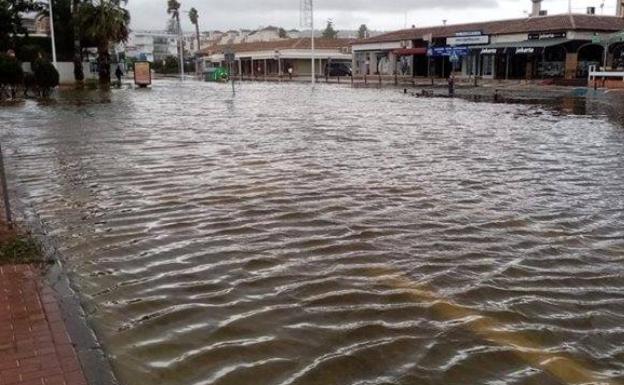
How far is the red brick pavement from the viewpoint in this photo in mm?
4051

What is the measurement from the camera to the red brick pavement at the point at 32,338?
405 cm

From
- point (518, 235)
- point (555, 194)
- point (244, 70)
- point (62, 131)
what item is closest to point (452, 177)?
point (555, 194)

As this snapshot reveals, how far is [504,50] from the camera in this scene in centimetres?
5188

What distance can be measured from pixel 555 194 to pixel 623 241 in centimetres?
249

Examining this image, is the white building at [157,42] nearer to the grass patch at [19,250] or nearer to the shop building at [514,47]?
the shop building at [514,47]

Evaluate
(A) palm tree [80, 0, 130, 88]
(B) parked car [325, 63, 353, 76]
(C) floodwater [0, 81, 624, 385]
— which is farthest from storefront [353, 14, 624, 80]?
(C) floodwater [0, 81, 624, 385]

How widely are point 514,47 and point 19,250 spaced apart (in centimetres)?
4883

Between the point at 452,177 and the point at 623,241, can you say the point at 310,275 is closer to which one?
the point at 623,241

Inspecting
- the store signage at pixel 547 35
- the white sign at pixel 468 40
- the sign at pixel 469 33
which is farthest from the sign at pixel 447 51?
the store signage at pixel 547 35

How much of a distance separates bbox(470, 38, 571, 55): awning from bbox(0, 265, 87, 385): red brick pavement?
155 feet

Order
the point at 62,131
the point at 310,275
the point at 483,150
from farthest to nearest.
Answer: the point at 62,131
the point at 483,150
the point at 310,275

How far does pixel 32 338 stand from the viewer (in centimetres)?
455

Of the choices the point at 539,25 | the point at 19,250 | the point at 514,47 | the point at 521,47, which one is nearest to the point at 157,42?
the point at 539,25

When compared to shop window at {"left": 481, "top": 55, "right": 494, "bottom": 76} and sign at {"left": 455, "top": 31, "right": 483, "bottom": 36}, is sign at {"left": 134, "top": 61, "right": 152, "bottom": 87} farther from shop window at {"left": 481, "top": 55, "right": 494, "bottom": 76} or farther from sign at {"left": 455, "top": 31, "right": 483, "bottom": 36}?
shop window at {"left": 481, "top": 55, "right": 494, "bottom": 76}
